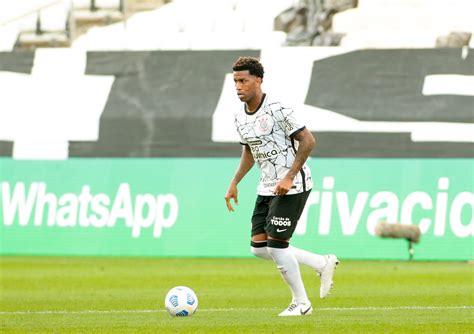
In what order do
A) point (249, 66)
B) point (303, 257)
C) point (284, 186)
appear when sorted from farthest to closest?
1. point (303, 257)
2. point (249, 66)
3. point (284, 186)

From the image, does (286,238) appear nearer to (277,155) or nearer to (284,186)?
(284,186)

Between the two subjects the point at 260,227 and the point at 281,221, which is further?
the point at 260,227

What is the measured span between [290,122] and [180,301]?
5.67 feet

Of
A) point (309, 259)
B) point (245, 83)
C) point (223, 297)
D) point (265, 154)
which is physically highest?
point (245, 83)

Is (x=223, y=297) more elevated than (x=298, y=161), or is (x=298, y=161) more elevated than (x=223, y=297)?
(x=298, y=161)

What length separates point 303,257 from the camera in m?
10.7

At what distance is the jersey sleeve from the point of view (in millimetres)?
10070

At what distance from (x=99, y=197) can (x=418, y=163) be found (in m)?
5.49

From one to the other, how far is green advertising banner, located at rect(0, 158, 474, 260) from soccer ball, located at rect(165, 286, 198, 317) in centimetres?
977

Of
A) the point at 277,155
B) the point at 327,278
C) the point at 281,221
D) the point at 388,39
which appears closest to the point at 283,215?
the point at 281,221

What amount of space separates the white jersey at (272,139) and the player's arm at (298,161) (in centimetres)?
8

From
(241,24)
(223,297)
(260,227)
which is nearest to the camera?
(260,227)

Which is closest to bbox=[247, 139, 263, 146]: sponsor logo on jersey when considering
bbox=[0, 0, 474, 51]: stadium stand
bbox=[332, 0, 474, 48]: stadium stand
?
bbox=[0, 0, 474, 51]: stadium stand

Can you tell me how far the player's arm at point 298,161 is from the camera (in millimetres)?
9844
